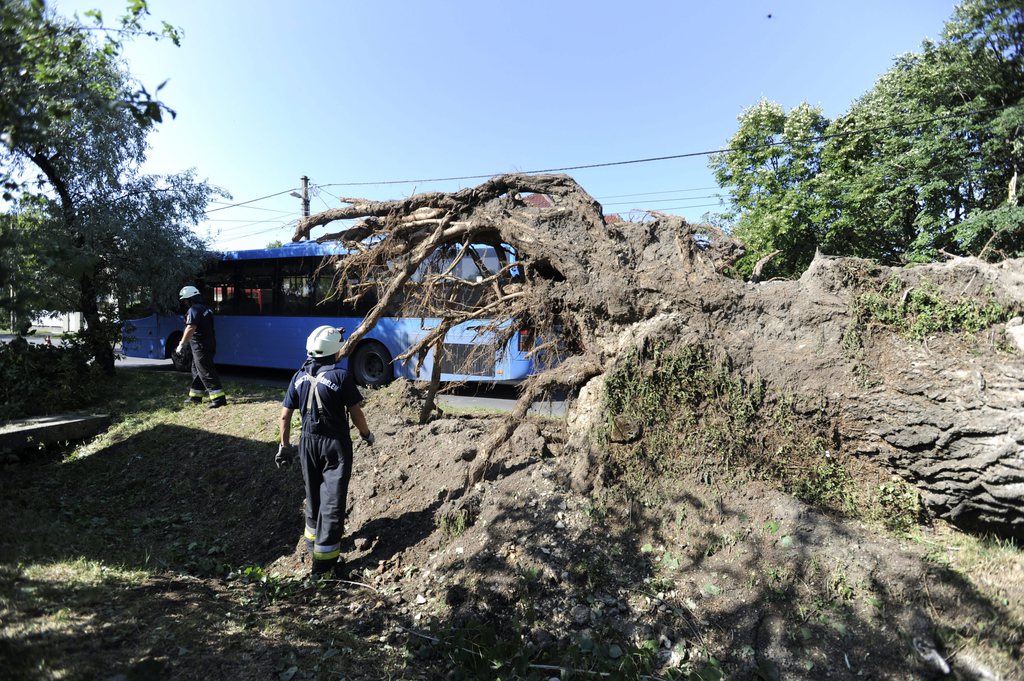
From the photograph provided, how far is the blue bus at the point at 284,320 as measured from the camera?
1088 cm

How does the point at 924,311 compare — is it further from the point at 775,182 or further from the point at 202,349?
the point at 775,182

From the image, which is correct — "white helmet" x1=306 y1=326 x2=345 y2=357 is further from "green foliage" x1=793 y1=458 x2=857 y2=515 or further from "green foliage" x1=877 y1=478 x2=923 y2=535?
"green foliage" x1=877 y1=478 x2=923 y2=535

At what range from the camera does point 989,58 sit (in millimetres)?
11859

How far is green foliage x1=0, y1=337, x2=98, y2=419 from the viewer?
8242 millimetres

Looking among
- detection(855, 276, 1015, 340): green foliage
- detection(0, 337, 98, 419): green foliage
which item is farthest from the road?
detection(855, 276, 1015, 340): green foliage

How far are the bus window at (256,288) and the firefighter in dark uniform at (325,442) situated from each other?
8.80m

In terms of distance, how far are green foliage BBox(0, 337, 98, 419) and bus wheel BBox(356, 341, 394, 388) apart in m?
4.50

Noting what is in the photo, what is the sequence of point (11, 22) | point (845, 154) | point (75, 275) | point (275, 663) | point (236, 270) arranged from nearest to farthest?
point (11, 22) → point (75, 275) → point (275, 663) → point (236, 270) → point (845, 154)

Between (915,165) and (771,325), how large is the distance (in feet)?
37.8

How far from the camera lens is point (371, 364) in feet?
38.2

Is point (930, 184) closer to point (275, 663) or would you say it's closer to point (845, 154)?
point (845, 154)

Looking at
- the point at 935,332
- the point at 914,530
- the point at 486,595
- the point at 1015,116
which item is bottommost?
the point at 486,595

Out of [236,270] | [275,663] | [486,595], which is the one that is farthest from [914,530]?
[236,270]

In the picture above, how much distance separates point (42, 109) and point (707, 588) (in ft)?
14.5
